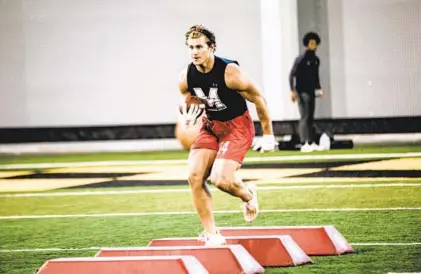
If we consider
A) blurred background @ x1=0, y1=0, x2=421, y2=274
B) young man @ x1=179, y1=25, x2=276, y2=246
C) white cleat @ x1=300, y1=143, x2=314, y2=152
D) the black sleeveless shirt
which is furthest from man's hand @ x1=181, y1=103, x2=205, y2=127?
white cleat @ x1=300, y1=143, x2=314, y2=152

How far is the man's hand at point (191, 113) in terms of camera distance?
316 inches

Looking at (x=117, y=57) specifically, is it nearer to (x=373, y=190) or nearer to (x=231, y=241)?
(x=373, y=190)

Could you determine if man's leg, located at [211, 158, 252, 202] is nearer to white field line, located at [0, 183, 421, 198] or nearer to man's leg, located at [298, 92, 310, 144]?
white field line, located at [0, 183, 421, 198]

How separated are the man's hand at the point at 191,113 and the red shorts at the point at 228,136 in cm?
26

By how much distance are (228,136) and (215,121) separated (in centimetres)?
18

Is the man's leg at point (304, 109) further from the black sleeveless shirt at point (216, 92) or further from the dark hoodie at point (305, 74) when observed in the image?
the black sleeveless shirt at point (216, 92)

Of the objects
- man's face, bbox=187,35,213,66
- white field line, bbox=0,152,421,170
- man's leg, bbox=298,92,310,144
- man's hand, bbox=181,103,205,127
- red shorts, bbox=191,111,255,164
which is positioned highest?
man's face, bbox=187,35,213,66

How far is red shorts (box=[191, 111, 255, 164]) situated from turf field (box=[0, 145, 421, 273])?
1.00 metres

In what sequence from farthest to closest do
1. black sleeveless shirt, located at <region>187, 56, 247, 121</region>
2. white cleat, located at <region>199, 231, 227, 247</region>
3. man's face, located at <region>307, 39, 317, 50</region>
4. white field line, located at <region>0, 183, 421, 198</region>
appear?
man's face, located at <region>307, 39, 317, 50</region>
white field line, located at <region>0, 183, 421, 198</region>
black sleeveless shirt, located at <region>187, 56, 247, 121</region>
white cleat, located at <region>199, 231, 227, 247</region>

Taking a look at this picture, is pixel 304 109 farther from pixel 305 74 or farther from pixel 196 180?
pixel 196 180

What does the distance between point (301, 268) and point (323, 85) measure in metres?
15.7

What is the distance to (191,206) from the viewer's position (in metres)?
12.3

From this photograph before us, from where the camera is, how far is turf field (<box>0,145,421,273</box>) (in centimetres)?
888

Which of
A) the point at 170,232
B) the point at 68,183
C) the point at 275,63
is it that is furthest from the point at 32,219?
the point at 275,63
